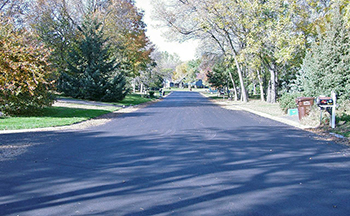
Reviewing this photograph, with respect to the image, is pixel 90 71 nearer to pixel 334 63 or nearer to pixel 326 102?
pixel 334 63

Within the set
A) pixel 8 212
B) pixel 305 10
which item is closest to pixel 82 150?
pixel 8 212

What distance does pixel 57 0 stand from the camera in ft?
112

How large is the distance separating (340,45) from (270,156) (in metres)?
15.5

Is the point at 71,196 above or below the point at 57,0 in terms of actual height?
below

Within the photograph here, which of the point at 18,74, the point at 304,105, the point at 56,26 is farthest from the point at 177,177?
the point at 56,26

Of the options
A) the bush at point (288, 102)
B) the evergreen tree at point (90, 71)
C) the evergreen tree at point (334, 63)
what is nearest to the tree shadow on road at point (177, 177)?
the bush at point (288, 102)

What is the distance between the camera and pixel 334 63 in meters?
20.9

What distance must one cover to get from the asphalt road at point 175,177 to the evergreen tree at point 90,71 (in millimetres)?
21230

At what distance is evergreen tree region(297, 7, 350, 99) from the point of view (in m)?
20.2

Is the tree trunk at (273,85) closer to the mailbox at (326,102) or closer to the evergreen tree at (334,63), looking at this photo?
the evergreen tree at (334,63)

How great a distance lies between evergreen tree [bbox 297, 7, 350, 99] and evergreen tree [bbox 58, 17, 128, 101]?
19107mm

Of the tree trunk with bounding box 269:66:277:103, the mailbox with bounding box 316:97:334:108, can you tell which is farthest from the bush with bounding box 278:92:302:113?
the tree trunk with bounding box 269:66:277:103

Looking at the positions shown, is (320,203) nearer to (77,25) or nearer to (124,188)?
(124,188)

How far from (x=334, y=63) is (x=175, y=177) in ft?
59.7
